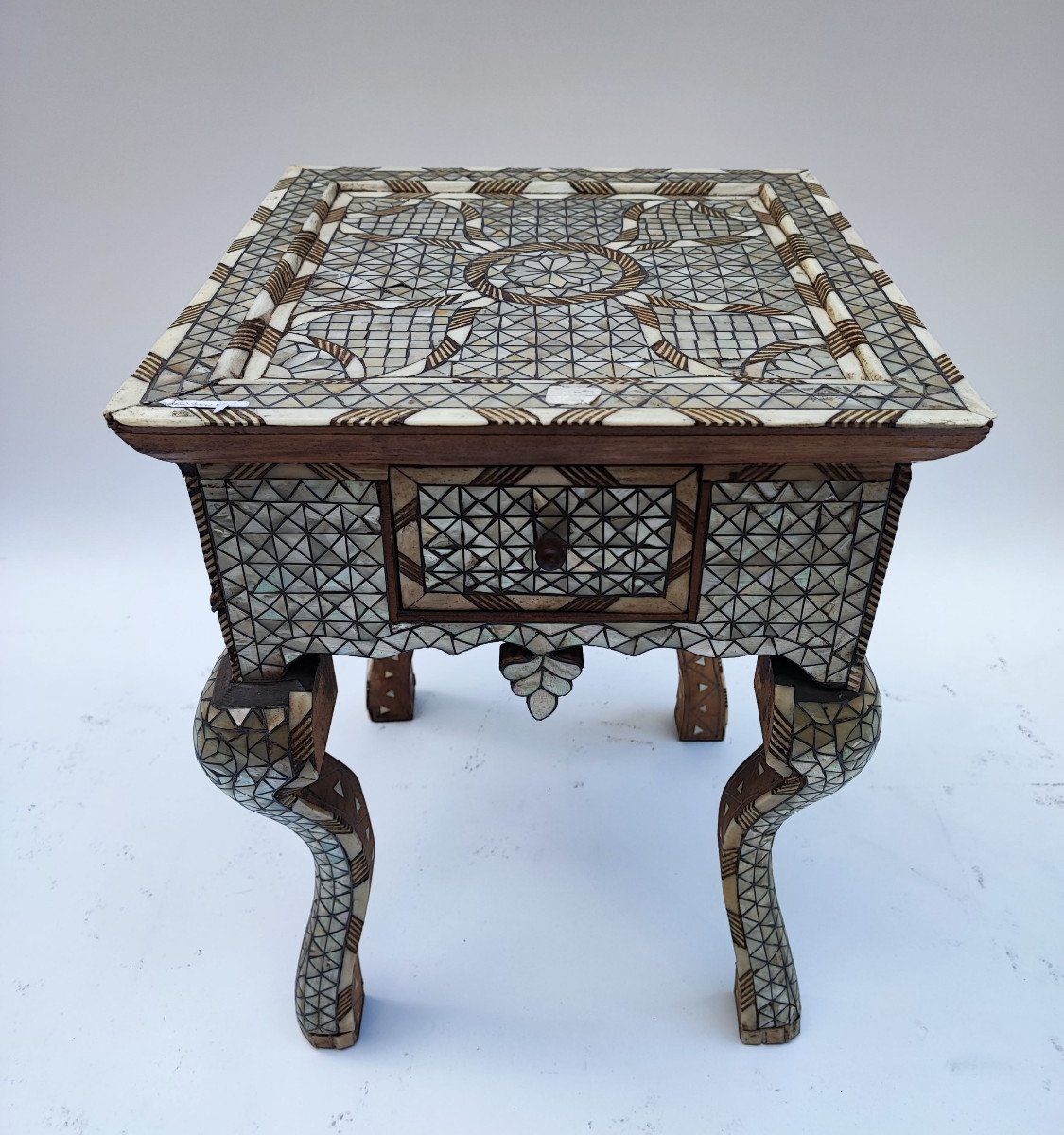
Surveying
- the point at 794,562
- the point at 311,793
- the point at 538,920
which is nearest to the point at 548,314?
the point at 794,562

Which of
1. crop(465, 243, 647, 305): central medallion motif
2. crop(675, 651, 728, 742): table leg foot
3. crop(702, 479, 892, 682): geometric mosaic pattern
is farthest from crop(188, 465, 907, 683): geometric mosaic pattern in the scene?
crop(675, 651, 728, 742): table leg foot

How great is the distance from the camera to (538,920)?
1.38 meters

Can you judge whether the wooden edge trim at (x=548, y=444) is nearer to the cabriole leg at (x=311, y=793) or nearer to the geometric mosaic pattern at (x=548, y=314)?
the geometric mosaic pattern at (x=548, y=314)

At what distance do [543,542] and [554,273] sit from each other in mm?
340

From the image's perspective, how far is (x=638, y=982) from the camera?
4.28ft

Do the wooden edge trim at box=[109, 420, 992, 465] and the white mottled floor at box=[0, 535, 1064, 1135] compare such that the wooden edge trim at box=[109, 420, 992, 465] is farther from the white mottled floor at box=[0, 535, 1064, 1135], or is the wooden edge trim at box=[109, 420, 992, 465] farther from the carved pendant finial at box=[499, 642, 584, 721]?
the white mottled floor at box=[0, 535, 1064, 1135]

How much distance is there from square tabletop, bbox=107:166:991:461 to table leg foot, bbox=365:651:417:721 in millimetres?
658

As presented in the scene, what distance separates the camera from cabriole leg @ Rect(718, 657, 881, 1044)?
1.06m

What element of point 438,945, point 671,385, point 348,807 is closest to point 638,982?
point 438,945

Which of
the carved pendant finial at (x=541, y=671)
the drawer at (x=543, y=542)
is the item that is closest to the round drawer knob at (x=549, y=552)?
the drawer at (x=543, y=542)

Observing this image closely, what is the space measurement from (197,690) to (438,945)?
0.63 m

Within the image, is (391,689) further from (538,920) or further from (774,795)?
(774,795)

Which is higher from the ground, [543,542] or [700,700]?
[543,542]

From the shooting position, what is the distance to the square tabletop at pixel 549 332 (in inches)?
34.5
